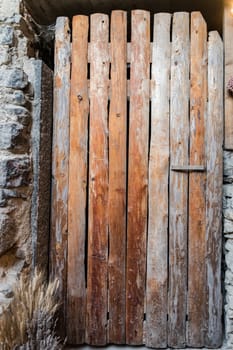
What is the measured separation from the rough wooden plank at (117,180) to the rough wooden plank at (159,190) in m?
0.16

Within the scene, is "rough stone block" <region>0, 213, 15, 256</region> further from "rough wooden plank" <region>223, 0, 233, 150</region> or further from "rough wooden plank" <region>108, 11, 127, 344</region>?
"rough wooden plank" <region>223, 0, 233, 150</region>

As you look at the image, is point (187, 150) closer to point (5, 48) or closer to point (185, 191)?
point (185, 191)

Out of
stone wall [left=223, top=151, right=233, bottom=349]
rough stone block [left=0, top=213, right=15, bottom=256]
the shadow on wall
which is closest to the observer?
rough stone block [left=0, top=213, right=15, bottom=256]

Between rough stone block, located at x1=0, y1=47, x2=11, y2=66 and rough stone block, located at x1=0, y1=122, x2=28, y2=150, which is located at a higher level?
rough stone block, located at x1=0, y1=47, x2=11, y2=66

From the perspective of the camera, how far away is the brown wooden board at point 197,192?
5.18 feet

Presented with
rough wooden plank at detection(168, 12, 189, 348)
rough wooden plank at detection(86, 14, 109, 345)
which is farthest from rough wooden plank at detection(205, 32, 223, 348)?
rough wooden plank at detection(86, 14, 109, 345)

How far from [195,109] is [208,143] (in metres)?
0.22

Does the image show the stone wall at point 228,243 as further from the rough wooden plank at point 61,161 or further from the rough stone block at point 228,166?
the rough wooden plank at point 61,161

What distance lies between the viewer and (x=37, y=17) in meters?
1.75

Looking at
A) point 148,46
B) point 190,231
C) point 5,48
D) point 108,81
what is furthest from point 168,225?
point 5,48

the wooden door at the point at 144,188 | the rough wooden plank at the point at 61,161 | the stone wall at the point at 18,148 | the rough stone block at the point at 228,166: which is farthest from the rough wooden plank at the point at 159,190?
the stone wall at the point at 18,148

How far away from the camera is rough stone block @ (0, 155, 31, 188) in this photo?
1.38m

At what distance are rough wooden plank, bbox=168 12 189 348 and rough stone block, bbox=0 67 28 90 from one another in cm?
86

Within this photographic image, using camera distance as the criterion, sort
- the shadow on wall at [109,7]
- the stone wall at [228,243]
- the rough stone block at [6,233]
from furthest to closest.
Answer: the shadow on wall at [109,7] → the stone wall at [228,243] → the rough stone block at [6,233]
